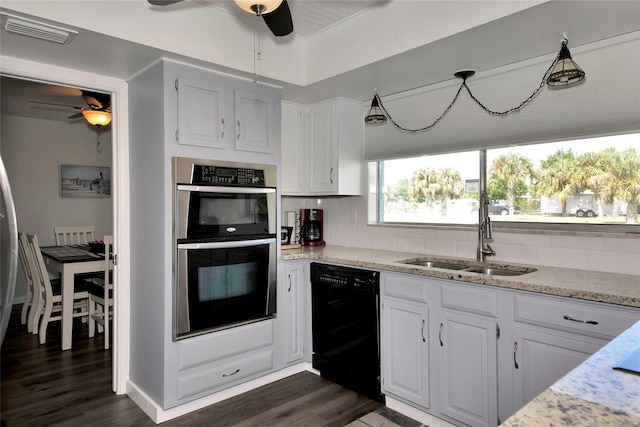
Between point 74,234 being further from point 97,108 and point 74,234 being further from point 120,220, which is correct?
point 120,220

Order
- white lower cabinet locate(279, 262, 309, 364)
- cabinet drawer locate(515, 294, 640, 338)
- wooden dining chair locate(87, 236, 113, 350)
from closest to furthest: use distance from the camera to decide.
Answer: cabinet drawer locate(515, 294, 640, 338), white lower cabinet locate(279, 262, 309, 364), wooden dining chair locate(87, 236, 113, 350)

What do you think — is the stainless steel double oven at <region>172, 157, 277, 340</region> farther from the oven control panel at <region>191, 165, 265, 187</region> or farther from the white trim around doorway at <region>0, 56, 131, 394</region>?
the white trim around doorway at <region>0, 56, 131, 394</region>

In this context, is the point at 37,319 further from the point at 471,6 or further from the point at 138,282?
the point at 471,6

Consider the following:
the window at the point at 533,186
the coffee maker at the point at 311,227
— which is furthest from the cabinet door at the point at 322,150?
the window at the point at 533,186

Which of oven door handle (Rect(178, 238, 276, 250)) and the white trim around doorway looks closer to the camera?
oven door handle (Rect(178, 238, 276, 250))

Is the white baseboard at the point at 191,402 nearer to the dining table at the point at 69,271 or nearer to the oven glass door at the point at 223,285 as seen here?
the oven glass door at the point at 223,285

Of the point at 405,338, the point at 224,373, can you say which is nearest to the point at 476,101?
the point at 405,338

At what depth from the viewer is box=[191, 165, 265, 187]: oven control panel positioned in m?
2.68

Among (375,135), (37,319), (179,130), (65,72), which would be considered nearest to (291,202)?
(375,135)

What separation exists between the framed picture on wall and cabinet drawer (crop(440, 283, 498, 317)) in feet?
17.0

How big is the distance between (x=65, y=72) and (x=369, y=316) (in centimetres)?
254

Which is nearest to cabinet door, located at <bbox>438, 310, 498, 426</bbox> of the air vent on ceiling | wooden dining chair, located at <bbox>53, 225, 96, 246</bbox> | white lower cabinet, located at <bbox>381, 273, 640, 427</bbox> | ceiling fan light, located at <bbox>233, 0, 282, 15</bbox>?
white lower cabinet, located at <bbox>381, 273, 640, 427</bbox>

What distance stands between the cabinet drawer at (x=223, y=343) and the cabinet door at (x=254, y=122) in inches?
50.1

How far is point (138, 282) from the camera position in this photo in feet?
9.37
